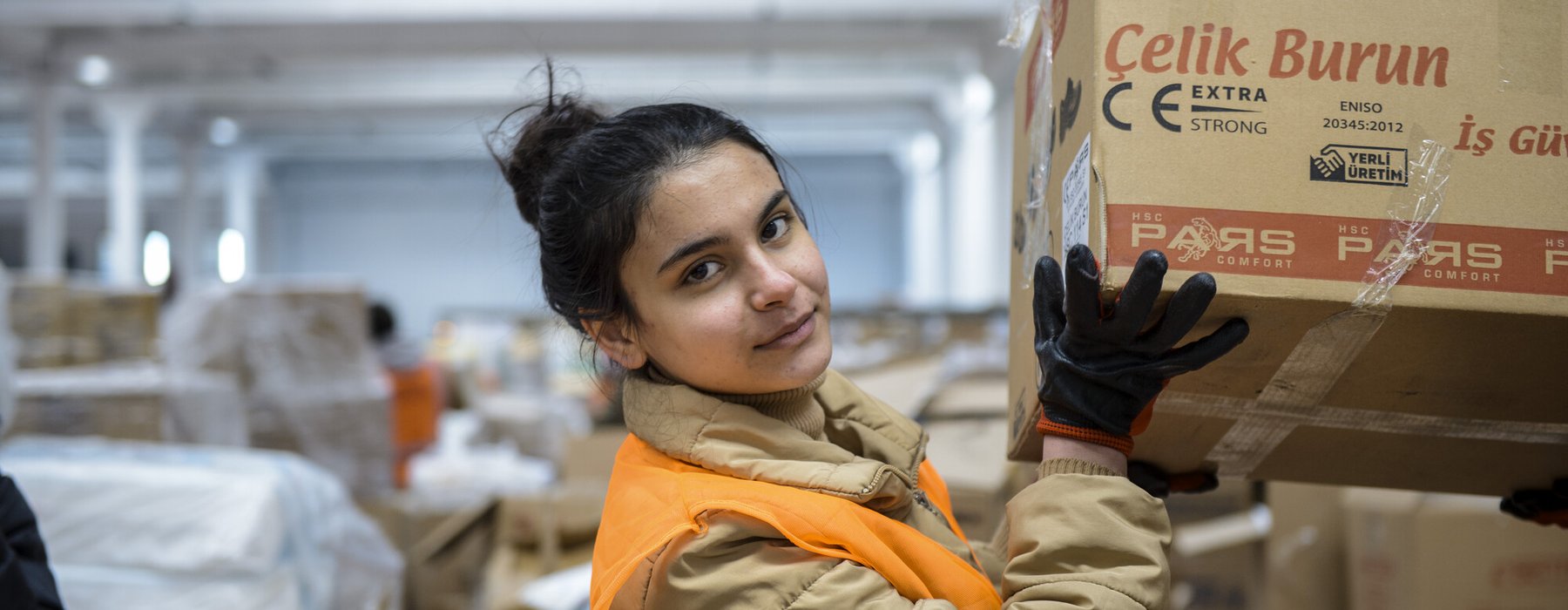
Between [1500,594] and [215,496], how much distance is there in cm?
249

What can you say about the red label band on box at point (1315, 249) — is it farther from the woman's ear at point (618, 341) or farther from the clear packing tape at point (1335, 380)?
the woman's ear at point (618, 341)

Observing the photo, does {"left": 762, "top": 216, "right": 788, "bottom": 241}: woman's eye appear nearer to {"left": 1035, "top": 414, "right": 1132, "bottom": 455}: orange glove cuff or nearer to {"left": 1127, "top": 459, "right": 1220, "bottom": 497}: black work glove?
{"left": 1035, "top": 414, "right": 1132, "bottom": 455}: orange glove cuff

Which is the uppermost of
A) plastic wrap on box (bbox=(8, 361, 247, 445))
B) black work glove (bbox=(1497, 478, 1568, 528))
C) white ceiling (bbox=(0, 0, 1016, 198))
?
white ceiling (bbox=(0, 0, 1016, 198))

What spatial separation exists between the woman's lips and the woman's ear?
0.49 feet

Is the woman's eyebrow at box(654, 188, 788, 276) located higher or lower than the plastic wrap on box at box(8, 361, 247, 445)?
higher

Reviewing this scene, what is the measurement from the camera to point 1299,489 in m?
2.39

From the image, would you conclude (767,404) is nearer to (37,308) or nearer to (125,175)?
(37,308)

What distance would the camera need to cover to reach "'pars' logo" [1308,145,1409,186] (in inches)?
34.5

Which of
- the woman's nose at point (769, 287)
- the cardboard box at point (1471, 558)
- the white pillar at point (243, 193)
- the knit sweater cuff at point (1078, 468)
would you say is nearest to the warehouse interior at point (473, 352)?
the cardboard box at point (1471, 558)

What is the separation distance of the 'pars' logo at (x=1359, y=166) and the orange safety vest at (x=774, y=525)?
1.62 ft

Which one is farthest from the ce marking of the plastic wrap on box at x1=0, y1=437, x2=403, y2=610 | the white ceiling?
the white ceiling

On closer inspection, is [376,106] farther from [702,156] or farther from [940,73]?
[702,156]

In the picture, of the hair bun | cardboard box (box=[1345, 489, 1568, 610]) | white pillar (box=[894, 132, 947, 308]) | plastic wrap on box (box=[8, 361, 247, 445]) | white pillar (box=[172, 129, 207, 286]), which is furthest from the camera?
white pillar (box=[894, 132, 947, 308])

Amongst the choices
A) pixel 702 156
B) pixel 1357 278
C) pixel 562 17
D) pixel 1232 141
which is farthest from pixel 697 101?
pixel 562 17
